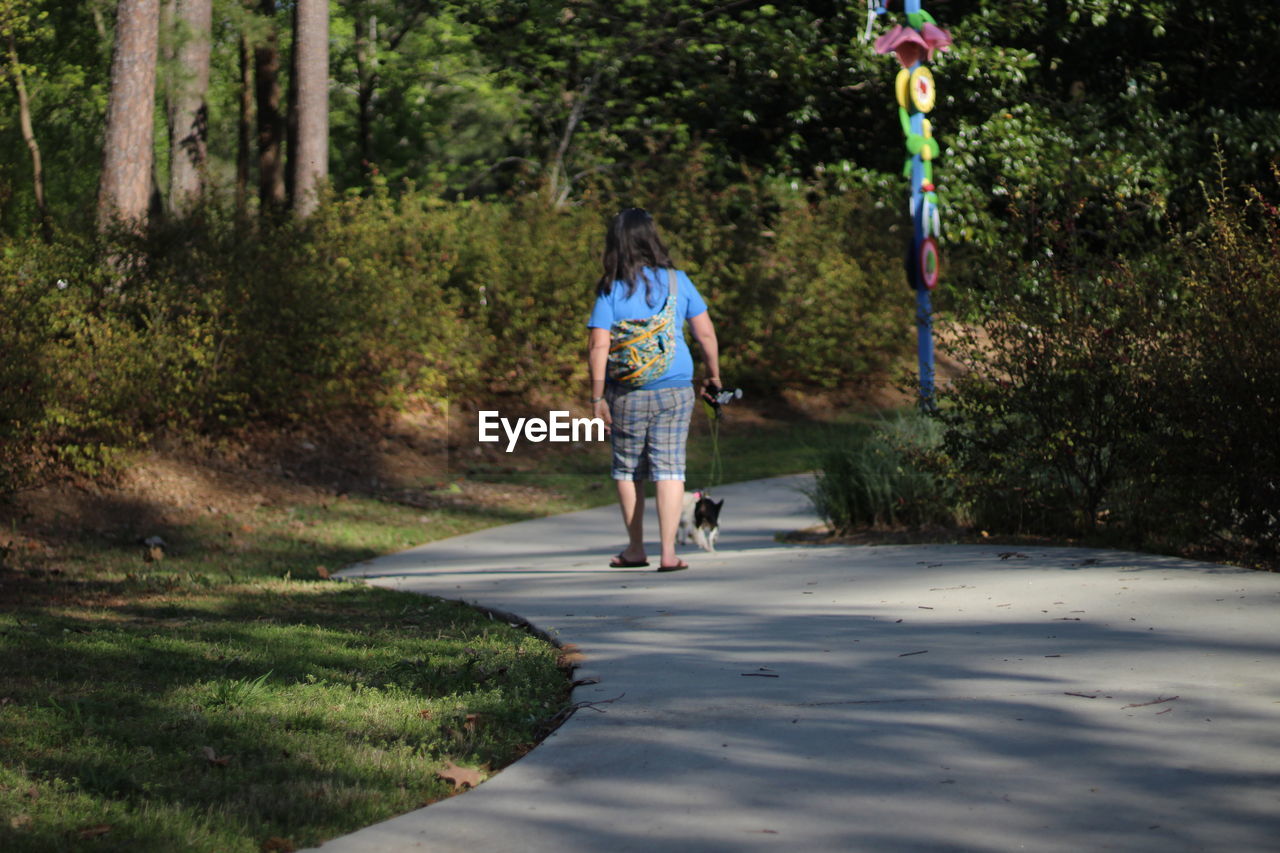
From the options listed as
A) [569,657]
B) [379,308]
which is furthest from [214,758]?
[379,308]

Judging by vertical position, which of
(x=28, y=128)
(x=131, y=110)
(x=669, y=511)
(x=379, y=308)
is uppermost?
(x=28, y=128)

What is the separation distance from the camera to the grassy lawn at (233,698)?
13.1ft

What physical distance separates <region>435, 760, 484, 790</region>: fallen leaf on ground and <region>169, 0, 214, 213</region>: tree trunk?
15.9 m

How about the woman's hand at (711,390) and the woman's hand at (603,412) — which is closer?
the woman's hand at (603,412)

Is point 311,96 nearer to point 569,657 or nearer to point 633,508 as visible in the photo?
point 633,508

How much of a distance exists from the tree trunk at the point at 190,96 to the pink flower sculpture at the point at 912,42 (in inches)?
383

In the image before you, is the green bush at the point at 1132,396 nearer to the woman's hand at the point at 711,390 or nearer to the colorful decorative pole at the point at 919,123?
the woman's hand at the point at 711,390

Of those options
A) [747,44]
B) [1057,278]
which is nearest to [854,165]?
[747,44]

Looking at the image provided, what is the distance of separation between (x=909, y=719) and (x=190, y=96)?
17.3 meters

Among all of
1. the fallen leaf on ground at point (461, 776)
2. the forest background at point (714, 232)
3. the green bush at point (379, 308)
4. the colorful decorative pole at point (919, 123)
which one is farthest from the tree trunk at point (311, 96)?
the fallen leaf on ground at point (461, 776)

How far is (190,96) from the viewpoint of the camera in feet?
64.5

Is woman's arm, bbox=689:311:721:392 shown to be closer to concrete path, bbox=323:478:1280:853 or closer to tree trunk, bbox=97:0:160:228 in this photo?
concrete path, bbox=323:478:1280:853

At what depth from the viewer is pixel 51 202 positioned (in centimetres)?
3020

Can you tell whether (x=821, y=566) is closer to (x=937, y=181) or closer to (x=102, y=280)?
(x=102, y=280)
